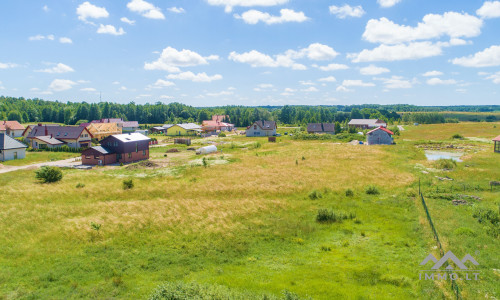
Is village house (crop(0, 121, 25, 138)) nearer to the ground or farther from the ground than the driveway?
farther from the ground

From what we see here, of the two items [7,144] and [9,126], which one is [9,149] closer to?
[7,144]

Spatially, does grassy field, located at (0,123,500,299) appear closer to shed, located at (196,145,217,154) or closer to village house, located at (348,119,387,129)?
shed, located at (196,145,217,154)

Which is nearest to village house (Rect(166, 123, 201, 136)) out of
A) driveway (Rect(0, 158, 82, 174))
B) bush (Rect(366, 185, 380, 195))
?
driveway (Rect(0, 158, 82, 174))

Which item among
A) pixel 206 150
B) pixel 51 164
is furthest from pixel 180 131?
pixel 51 164

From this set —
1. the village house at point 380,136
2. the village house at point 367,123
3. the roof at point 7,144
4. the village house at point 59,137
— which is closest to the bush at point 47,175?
the roof at point 7,144

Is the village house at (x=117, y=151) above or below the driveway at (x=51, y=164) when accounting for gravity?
above

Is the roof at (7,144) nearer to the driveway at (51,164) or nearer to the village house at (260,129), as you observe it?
the driveway at (51,164)

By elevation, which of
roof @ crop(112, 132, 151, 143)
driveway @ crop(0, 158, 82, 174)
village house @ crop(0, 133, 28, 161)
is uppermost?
roof @ crop(112, 132, 151, 143)

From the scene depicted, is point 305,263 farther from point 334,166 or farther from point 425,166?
point 425,166

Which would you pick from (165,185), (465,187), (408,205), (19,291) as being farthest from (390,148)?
(19,291)
